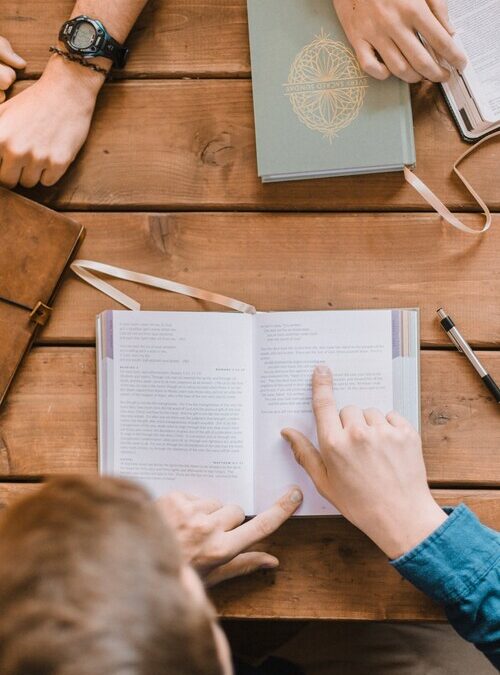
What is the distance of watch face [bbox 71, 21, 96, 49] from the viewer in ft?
3.14

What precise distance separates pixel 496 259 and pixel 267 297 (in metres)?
0.31

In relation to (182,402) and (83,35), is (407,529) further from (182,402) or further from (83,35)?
(83,35)

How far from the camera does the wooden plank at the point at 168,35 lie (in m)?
0.98

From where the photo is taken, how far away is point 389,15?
2.93 feet

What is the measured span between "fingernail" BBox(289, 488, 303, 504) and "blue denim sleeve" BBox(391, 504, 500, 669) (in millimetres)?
139

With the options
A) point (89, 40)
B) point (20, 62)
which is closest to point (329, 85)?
point (89, 40)

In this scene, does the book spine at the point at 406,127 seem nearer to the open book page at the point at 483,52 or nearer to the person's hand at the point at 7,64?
the open book page at the point at 483,52

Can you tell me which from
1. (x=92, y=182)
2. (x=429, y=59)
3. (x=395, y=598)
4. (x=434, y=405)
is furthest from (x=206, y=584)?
(x=429, y=59)

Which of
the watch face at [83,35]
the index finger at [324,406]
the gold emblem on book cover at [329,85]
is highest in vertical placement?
the watch face at [83,35]

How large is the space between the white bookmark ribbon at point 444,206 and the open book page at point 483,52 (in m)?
0.05

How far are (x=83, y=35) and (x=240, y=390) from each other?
1.74 feet

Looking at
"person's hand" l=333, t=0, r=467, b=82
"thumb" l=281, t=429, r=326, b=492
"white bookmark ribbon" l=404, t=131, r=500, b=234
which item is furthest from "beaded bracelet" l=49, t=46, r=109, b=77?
"thumb" l=281, t=429, r=326, b=492

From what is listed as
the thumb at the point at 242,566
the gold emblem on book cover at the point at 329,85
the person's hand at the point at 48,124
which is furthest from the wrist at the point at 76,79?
the thumb at the point at 242,566

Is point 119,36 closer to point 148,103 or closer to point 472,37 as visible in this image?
point 148,103
